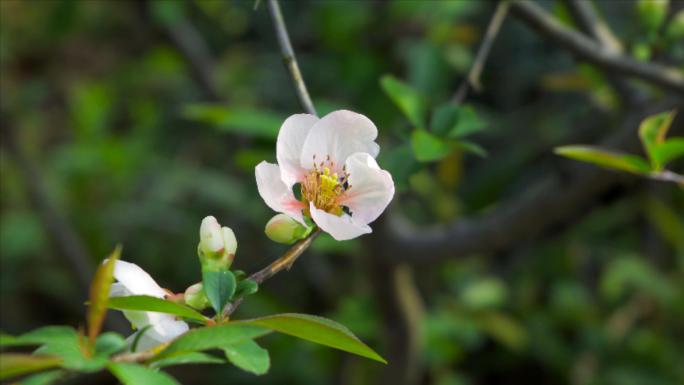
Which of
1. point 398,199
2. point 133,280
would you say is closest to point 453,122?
point 133,280

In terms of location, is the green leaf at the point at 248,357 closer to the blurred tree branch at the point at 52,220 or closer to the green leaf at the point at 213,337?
the green leaf at the point at 213,337

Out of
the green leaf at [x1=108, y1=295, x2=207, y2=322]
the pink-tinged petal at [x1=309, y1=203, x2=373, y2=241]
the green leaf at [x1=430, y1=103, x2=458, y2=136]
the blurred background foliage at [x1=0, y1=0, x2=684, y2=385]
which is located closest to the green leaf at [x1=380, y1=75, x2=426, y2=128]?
the green leaf at [x1=430, y1=103, x2=458, y2=136]

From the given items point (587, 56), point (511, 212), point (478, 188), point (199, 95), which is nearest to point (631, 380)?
point (478, 188)

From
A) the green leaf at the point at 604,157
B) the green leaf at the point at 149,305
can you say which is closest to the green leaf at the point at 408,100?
the green leaf at the point at 604,157

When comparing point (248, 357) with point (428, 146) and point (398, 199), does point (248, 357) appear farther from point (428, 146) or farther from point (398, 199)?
point (398, 199)

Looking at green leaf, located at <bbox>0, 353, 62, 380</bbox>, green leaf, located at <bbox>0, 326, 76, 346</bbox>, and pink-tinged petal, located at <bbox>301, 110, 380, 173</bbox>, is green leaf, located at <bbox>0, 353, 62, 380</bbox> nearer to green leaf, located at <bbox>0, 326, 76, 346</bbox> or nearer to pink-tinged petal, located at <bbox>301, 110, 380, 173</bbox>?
green leaf, located at <bbox>0, 326, 76, 346</bbox>
